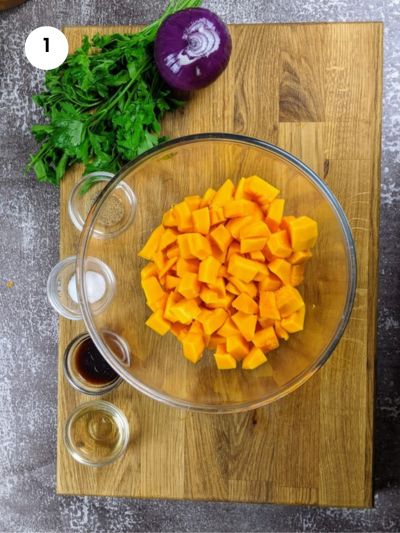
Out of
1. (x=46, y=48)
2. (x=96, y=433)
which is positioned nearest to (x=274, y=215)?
(x=96, y=433)

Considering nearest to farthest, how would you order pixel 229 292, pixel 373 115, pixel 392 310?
pixel 229 292 → pixel 373 115 → pixel 392 310

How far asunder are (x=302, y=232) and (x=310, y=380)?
35cm

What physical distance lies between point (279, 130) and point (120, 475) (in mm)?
872

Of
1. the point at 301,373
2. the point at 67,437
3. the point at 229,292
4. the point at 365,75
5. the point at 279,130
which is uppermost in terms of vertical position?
the point at 365,75

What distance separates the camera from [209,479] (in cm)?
139

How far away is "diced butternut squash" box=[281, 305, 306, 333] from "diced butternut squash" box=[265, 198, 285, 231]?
18 cm

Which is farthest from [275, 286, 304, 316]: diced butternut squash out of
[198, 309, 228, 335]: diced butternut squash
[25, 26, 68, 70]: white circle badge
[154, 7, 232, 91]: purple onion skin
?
[25, 26, 68, 70]: white circle badge

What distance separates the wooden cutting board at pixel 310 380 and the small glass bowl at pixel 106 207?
28mm

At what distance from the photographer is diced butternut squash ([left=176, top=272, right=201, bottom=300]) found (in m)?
1.22

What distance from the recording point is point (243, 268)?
120 cm

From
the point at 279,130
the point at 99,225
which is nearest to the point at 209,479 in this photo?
the point at 99,225

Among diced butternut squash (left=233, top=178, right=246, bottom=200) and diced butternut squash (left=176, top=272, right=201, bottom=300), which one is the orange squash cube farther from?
diced butternut squash (left=176, top=272, right=201, bottom=300)

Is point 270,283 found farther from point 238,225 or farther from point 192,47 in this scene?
point 192,47

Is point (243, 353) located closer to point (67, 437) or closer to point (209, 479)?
point (209, 479)
